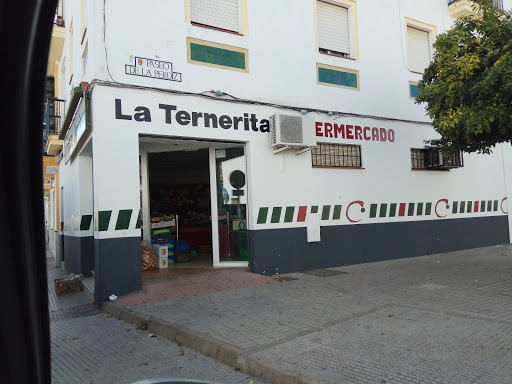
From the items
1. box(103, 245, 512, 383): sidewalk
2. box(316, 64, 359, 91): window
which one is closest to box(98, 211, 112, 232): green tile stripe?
box(103, 245, 512, 383): sidewalk

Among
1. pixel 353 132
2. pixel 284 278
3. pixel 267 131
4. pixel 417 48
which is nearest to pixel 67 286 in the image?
pixel 284 278

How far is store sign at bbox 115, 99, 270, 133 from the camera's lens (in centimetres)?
725

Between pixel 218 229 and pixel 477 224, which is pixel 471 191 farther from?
pixel 218 229

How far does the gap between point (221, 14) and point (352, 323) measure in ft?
22.0

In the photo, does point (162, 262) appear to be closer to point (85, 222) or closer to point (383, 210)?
point (85, 222)

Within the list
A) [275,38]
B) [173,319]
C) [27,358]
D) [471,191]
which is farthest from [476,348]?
[471,191]

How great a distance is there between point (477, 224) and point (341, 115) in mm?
6233

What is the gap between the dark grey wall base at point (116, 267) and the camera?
273 inches

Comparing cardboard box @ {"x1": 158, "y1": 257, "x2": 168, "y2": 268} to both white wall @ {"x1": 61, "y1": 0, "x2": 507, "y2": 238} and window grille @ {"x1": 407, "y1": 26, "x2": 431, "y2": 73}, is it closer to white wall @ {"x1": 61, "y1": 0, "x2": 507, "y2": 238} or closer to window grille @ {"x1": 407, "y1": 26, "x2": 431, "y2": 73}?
white wall @ {"x1": 61, "y1": 0, "x2": 507, "y2": 238}

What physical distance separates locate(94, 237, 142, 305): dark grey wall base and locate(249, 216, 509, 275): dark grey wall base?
242cm

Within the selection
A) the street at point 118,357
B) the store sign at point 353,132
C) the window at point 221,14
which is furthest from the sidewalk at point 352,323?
the window at point 221,14

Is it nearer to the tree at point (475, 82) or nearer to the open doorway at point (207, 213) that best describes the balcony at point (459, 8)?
the tree at point (475, 82)

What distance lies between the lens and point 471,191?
40.5ft

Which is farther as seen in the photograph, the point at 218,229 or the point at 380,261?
the point at 380,261
